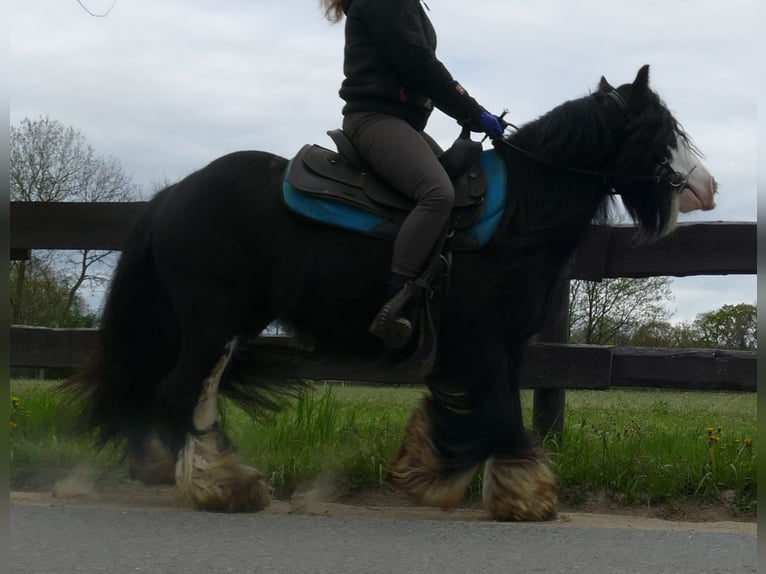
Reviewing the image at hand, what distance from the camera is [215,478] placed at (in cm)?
491

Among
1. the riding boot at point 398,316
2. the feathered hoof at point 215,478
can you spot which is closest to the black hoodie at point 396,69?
the riding boot at point 398,316

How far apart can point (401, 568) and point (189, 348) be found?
1.97 m

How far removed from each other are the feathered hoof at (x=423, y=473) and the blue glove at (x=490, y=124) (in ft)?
4.65

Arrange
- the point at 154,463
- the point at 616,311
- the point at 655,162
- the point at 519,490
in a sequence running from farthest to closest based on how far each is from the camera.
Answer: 1. the point at 616,311
2. the point at 154,463
3. the point at 655,162
4. the point at 519,490

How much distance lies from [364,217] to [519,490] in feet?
4.86

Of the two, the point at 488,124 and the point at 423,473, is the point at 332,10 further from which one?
the point at 423,473

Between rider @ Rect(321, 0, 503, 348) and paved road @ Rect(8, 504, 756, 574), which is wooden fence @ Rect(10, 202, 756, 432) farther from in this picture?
paved road @ Rect(8, 504, 756, 574)

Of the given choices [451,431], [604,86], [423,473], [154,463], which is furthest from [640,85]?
[154,463]

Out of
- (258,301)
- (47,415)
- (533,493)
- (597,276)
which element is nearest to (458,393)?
(533,493)

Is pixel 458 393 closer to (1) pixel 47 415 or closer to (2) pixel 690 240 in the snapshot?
(2) pixel 690 240

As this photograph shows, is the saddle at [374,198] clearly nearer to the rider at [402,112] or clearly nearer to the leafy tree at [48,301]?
the rider at [402,112]

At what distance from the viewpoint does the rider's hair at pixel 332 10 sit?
5.34m

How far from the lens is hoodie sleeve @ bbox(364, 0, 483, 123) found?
4902 millimetres

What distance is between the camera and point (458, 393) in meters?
5.00
